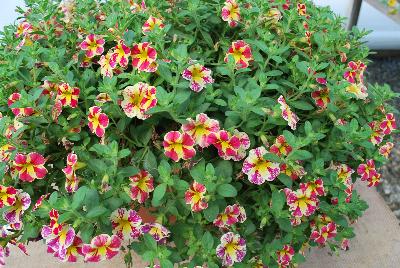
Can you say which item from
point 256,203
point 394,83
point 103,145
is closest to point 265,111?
point 256,203

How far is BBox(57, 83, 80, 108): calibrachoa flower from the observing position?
3.74 ft

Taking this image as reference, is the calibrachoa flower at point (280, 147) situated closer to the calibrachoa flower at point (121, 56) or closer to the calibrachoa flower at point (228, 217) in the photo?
the calibrachoa flower at point (228, 217)

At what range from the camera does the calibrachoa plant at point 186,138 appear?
1059 millimetres

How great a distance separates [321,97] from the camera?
122cm

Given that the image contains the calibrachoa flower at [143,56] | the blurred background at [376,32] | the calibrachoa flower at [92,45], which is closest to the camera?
the calibrachoa flower at [143,56]

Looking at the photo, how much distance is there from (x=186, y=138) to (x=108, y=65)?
0.97 feet

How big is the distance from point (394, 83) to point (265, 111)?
216cm

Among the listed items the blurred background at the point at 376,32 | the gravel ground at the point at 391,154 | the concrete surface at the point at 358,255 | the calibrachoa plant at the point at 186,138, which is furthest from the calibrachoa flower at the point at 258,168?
the blurred background at the point at 376,32

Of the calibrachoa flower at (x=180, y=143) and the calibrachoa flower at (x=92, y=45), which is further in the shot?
the calibrachoa flower at (x=92, y=45)

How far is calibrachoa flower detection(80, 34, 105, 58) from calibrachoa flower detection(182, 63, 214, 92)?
0.26 m

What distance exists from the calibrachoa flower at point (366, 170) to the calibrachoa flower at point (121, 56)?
63 cm

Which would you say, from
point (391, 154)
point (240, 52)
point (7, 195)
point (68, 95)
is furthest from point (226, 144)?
point (391, 154)

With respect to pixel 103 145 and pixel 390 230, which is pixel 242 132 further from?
pixel 390 230

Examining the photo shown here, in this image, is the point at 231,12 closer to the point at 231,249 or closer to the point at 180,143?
the point at 180,143
